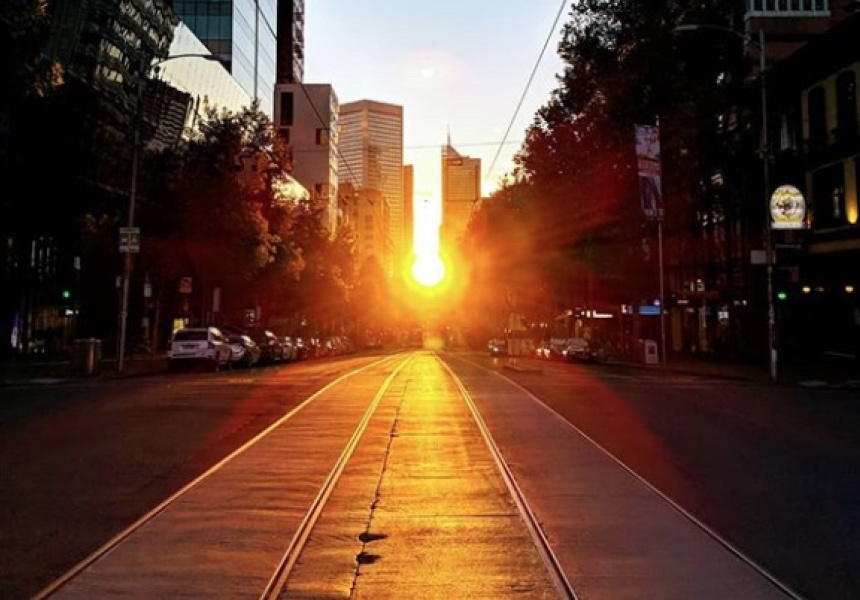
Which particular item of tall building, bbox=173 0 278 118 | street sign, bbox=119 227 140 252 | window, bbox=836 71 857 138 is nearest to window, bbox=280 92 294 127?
tall building, bbox=173 0 278 118

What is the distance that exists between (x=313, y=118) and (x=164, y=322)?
6688 cm

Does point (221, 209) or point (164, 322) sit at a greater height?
point (221, 209)

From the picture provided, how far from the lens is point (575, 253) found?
164 feet

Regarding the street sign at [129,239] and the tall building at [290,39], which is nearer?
the street sign at [129,239]

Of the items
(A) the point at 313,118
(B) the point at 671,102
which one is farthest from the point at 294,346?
(A) the point at 313,118

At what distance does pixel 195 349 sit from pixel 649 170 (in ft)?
64.2

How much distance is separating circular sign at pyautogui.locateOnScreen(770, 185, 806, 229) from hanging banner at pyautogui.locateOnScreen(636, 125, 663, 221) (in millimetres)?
5683

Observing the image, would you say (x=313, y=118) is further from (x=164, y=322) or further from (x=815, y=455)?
(x=815, y=455)

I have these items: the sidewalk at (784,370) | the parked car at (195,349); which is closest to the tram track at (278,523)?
the sidewalk at (784,370)

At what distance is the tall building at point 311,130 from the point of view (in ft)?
389

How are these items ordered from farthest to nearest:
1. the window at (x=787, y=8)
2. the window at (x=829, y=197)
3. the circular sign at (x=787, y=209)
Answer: the window at (x=787, y=8)
the window at (x=829, y=197)
the circular sign at (x=787, y=209)

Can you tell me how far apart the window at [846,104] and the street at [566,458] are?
625 inches

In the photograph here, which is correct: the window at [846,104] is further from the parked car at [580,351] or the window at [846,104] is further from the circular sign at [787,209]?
the parked car at [580,351]

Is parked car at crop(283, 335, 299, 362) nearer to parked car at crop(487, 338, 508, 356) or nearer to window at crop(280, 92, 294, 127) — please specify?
parked car at crop(487, 338, 508, 356)
